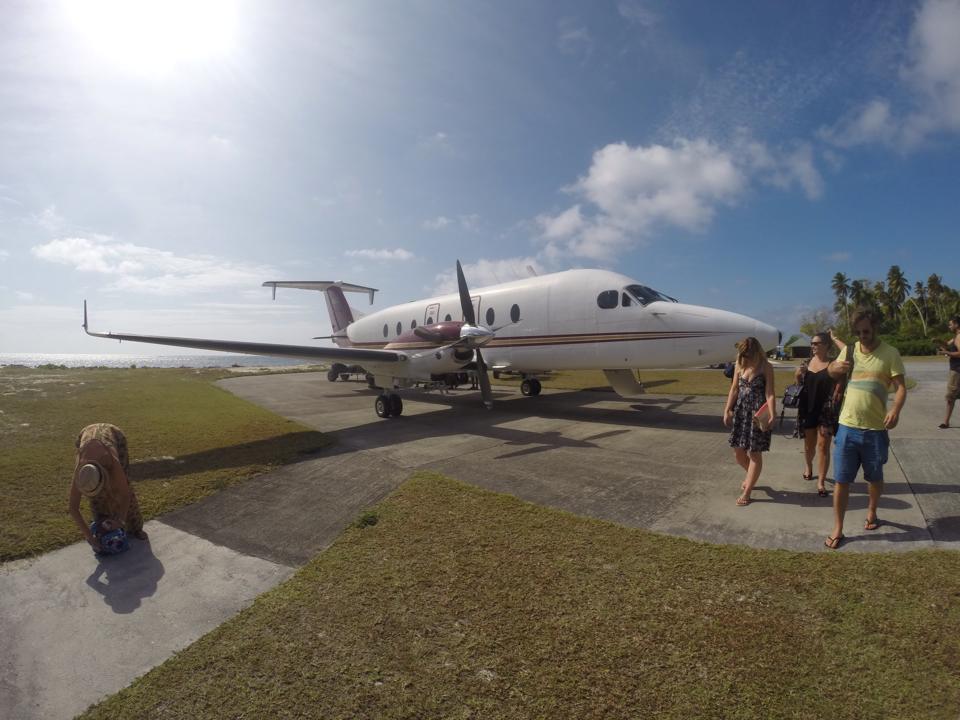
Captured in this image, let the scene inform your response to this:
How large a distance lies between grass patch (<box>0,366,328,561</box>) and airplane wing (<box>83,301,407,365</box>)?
70.4 inches

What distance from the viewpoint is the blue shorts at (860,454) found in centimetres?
396

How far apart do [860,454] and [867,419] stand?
352 millimetres

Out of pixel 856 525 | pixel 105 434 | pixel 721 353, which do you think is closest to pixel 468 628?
pixel 856 525

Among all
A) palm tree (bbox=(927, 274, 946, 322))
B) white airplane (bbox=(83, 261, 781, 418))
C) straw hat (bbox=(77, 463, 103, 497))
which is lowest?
→ straw hat (bbox=(77, 463, 103, 497))

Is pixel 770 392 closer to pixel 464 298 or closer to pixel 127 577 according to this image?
pixel 127 577

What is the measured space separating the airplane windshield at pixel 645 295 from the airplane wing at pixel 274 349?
246 inches

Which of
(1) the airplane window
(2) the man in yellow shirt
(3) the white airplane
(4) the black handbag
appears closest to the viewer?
(2) the man in yellow shirt

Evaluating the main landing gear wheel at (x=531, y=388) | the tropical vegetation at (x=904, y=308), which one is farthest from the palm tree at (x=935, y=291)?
the main landing gear wheel at (x=531, y=388)

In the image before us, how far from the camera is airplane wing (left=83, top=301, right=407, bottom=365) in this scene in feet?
33.3

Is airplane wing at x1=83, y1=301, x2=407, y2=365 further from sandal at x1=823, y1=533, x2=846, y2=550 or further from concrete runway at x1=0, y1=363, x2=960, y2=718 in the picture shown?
sandal at x1=823, y1=533, x2=846, y2=550

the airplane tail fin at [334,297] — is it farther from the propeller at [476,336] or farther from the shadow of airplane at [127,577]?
the shadow of airplane at [127,577]

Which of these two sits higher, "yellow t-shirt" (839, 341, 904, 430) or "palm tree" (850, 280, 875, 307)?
"palm tree" (850, 280, 875, 307)

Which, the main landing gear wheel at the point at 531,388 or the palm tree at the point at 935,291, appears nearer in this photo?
the main landing gear wheel at the point at 531,388

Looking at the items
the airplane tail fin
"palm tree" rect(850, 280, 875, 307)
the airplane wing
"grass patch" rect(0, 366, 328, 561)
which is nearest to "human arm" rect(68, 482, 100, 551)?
"grass patch" rect(0, 366, 328, 561)
